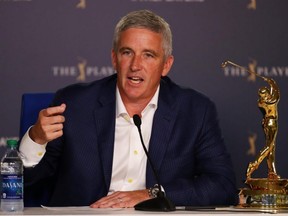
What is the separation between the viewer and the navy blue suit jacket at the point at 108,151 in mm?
3146

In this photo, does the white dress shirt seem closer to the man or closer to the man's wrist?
the man

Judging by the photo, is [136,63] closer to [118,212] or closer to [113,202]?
[113,202]

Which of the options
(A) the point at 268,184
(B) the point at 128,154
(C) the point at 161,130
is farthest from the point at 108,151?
(A) the point at 268,184


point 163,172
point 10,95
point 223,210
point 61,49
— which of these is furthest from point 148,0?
point 223,210

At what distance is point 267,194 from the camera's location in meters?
2.75

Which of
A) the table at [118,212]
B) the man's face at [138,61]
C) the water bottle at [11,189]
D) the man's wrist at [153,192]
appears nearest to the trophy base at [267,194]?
the table at [118,212]

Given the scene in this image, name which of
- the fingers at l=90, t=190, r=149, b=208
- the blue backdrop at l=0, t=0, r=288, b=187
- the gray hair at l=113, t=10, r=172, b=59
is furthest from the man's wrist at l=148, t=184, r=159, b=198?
the blue backdrop at l=0, t=0, r=288, b=187

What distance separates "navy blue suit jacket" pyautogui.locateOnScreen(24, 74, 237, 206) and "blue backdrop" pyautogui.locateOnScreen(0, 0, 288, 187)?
3.85 feet

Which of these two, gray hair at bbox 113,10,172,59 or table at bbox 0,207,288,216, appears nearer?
table at bbox 0,207,288,216

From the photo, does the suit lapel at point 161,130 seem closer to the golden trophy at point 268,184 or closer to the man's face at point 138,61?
the man's face at point 138,61

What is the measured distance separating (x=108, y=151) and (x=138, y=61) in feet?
1.24

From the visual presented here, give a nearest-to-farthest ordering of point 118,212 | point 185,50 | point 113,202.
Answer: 1. point 118,212
2. point 113,202
3. point 185,50

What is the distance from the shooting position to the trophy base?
2748mm

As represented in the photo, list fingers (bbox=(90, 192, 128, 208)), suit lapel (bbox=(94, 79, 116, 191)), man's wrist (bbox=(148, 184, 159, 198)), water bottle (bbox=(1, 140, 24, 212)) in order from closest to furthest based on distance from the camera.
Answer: water bottle (bbox=(1, 140, 24, 212))
fingers (bbox=(90, 192, 128, 208))
man's wrist (bbox=(148, 184, 159, 198))
suit lapel (bbox=(94, 79, 116, 191))
